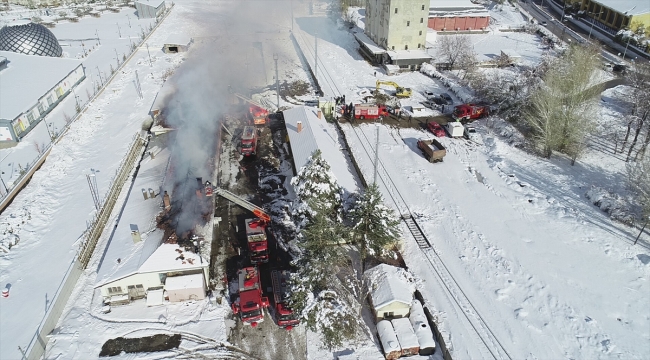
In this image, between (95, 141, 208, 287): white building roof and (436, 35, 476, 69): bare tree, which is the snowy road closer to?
(95, 141, 208, 287): white building roof

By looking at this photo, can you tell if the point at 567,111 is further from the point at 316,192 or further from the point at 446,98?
the point at 316,192

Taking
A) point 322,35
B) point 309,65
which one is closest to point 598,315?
point 309,65

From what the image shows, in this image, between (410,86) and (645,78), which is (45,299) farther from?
(645,78)

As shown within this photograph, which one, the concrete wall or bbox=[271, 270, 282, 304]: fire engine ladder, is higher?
the concrete wall

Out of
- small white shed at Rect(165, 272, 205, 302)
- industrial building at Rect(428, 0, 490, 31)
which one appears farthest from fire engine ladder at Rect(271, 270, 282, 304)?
industrial building at Rect(428, 0, 490, 31)

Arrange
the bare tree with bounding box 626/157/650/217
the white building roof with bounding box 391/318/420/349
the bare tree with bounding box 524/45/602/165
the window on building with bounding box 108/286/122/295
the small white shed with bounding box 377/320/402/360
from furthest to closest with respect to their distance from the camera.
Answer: the bare tree with bounding box 524/45/602/165 → the bare tree with bounding box 626/157/650/217 → the window on building with bounding box 108/286/122/295 → the white building roof with bounding box 391/318/420/349 → the small white shed with bounding box 377/320/402/360

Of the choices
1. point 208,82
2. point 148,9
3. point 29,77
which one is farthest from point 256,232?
point 148,9
